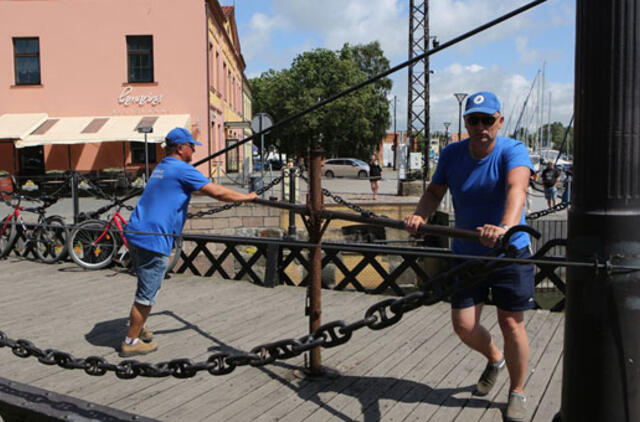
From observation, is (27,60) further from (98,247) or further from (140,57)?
(98,247)

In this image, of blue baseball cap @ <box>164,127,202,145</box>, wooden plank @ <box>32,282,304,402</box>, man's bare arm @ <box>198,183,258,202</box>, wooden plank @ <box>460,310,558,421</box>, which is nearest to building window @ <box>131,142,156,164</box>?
wooden plank @ <box>32,282,304,402</box>

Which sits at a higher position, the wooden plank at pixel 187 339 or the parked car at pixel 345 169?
the parked car at pixel 345 169

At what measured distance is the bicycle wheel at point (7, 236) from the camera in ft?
28.6

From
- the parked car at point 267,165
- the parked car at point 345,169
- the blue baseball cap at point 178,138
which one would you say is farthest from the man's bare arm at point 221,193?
the parked car at point 345,169

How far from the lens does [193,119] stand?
23250 millimetres

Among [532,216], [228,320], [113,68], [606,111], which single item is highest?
[113,68]

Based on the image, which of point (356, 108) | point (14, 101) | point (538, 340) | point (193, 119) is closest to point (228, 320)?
point (538, 340)

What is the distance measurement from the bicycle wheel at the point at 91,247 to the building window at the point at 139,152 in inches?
603

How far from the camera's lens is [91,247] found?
7891 mm

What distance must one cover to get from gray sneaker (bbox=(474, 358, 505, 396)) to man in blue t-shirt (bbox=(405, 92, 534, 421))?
0.28m

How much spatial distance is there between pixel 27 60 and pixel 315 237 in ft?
77.0

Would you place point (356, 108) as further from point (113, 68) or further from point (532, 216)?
point (532, 216)

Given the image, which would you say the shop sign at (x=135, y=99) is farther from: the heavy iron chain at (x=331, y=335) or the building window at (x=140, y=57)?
the heavy iron chain at (x=331, y=335)

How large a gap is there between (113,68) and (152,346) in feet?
68.1
